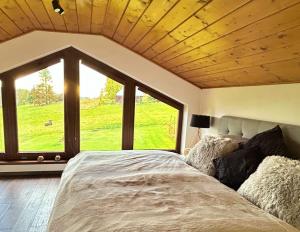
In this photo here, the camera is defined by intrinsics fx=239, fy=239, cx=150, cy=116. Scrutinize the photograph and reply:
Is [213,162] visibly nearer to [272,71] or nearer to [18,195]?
[272,71]

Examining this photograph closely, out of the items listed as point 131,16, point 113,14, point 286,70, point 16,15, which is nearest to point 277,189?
point 286,70

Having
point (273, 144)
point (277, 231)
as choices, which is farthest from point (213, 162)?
point (277, 231)

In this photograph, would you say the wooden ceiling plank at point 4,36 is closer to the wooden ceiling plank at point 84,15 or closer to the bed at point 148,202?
the wooden ceiling plank at point 84,15

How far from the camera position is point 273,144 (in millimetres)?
1965

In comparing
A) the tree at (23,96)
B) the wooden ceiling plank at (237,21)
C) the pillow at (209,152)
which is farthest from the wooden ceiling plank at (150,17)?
the tree at (23,96)

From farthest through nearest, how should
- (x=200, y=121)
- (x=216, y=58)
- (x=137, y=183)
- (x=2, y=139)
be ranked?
(x=2, y=139), (x=200, y=121), (x=216, y=58), (x=137, y=183)

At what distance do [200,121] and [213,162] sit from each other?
1301 millimetres

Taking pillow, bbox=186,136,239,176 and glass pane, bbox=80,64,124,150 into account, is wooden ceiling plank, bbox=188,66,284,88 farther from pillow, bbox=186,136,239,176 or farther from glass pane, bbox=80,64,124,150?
glass pane, bbox=80,64,124,150

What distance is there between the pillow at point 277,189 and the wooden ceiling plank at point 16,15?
8.41 feet

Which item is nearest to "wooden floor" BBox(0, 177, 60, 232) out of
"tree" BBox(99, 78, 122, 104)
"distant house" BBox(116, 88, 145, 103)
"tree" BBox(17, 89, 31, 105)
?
"tree" BBox(17, 89, 31, 105)

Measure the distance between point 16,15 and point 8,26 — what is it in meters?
0.41

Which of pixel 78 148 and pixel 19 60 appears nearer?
pixel 19 60

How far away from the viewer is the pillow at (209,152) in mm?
2192

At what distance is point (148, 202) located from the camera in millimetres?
1477
